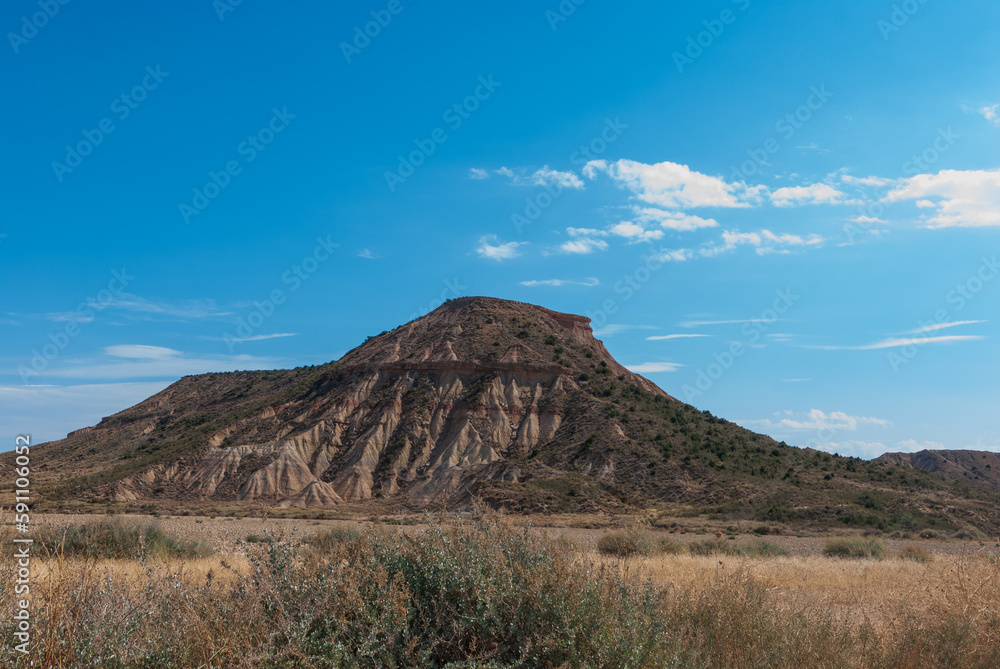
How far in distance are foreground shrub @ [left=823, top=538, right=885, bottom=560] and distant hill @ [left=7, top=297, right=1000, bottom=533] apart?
16128mm

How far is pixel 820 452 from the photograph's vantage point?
6006 centimetres

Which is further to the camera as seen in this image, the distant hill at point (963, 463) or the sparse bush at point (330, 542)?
the distant hill at point (963, 463)

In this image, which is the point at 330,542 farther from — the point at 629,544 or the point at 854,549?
the point at 854,549

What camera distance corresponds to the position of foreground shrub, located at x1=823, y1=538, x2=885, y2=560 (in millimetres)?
21125

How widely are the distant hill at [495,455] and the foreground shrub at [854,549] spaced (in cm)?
1613

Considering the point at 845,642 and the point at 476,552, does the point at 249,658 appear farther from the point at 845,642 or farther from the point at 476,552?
the point at 845,642

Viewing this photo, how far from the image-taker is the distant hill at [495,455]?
4522 cm

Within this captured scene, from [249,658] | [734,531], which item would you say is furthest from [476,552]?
[734,531]

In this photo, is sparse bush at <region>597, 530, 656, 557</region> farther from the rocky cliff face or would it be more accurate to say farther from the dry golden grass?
the rocky cliff face

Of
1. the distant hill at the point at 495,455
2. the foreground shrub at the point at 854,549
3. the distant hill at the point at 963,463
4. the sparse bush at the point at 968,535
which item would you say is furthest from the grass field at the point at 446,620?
the distant hill at the point at 963,463

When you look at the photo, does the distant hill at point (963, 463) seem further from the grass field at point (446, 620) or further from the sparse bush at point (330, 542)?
the grass field at point (446, 620)

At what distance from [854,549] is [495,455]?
118 feet

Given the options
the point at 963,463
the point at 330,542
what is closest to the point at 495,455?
the point at 330,542

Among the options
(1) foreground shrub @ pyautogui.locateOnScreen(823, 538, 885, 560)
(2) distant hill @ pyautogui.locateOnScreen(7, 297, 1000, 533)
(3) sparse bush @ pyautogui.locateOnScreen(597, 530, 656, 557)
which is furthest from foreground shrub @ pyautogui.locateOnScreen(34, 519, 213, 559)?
(2) distant hill @ pyautogui.locateOnScreen(7, 297, 1000, 533)
